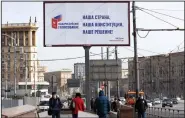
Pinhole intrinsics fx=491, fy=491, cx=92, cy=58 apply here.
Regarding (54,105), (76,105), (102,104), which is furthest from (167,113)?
(102,104)

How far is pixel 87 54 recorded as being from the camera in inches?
1206

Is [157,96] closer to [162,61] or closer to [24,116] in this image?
[162,61]

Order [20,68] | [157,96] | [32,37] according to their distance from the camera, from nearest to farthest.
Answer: [32,37] < [20,68] < [157,96]

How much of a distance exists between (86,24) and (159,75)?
182ft

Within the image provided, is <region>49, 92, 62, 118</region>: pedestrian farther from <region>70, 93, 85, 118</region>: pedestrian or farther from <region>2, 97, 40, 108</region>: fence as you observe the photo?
<region>2, 97, 40, 108</region>: fence

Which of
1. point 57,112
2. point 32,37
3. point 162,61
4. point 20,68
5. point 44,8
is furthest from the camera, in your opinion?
point 20,68

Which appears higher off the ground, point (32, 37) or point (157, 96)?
point (32, 37)

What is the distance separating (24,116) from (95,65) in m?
18.1

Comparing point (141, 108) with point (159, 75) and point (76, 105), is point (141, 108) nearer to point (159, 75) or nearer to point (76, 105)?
point (76, 105)

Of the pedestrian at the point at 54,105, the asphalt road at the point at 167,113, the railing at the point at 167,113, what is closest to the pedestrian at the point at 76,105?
the pedestrian at the point at 54,105

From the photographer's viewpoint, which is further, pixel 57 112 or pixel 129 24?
pixel 129 24

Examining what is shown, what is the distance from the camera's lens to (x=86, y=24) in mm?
31641

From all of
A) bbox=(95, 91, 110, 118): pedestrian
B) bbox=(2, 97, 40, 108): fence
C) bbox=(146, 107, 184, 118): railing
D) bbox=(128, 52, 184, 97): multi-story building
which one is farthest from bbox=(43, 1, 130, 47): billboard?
bbox=(128, 52, 184, 97): multi-story building

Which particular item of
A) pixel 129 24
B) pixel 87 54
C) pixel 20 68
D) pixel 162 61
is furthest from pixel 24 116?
pixel 20 68
